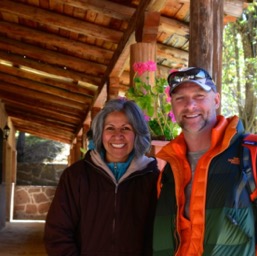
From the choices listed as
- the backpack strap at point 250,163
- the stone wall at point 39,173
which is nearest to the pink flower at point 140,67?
the backpack strap at point 250,163

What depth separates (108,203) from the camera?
86.0 inches

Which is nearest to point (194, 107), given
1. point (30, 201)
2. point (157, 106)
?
point (157, 106)

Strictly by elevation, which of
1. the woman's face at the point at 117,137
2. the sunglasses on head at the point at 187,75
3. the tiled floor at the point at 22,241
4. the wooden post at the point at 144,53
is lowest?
the tiled floor at the point at 22,241

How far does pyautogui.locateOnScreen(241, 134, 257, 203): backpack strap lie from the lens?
5.29 ft

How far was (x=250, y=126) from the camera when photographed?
9109 mm

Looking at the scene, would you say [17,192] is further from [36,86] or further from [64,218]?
[64,218]

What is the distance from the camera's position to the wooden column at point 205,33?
326cm

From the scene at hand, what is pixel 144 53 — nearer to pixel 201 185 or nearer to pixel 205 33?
pixel 205 33

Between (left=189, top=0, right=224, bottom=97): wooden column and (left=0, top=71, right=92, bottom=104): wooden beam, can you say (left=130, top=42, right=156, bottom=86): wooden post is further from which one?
(left=0, top=71, right=92, bottom=104): wooden beam

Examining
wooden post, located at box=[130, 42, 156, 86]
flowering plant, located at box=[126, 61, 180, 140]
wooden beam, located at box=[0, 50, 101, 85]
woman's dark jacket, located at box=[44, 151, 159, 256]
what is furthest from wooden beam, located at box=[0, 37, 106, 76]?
woman's dark jacket, located at box=[44, 151, 159, 256]

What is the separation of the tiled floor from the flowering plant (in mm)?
4145

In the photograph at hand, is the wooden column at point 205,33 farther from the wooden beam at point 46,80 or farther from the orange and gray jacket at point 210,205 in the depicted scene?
the wooden beam at point 46,80

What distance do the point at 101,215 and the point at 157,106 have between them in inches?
74.7

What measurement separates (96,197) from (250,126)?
7.29m
